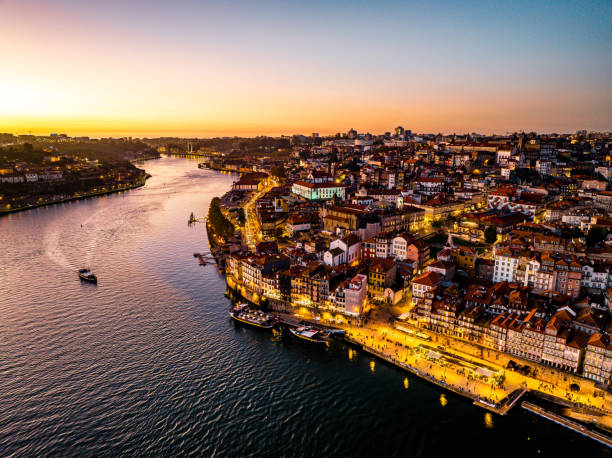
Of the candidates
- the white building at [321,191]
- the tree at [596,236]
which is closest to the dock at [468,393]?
the tree at [596,236]

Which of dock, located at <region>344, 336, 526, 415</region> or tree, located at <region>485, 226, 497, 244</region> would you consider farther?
tree, located at <region>485, 226, 497, 244</region>

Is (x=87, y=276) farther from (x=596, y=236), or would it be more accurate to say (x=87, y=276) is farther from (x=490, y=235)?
A: (x=596, y=236)

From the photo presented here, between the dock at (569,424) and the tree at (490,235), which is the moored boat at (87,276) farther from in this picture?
the tree at (490,235)

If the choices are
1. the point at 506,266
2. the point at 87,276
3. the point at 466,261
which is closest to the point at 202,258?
the point at 87,276

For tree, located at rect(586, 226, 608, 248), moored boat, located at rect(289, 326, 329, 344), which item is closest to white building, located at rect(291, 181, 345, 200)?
tree, located at rect(586, 226, 608, 248)

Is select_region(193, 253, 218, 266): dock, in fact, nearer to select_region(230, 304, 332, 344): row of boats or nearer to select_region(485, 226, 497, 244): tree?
select_region(230, 304, 332, 344): row of boats

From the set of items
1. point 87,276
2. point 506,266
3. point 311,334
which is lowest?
point 311,334

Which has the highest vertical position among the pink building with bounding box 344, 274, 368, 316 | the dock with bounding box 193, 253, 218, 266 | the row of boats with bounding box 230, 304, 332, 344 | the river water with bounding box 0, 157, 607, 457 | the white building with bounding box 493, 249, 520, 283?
the white building with bounding box 493, 249, 520, 283

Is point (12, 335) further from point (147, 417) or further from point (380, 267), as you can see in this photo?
point (380, 267)
